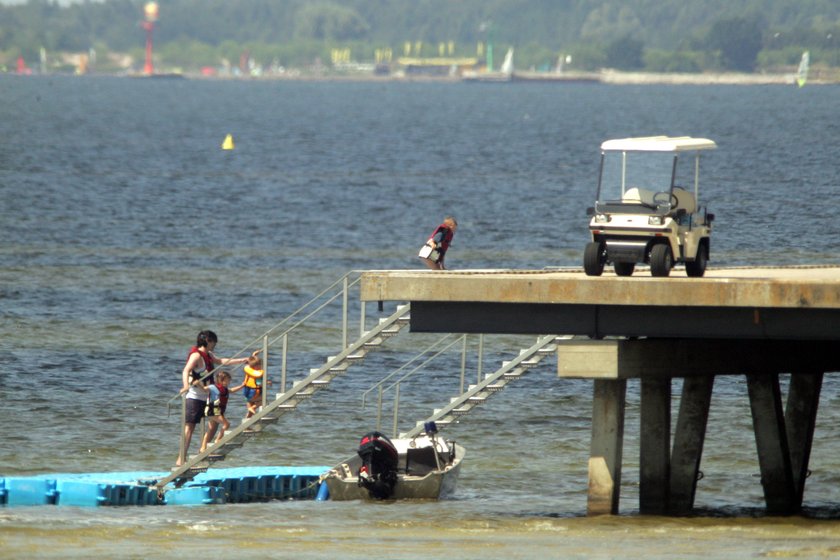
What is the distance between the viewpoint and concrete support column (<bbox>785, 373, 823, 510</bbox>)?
2730 centimetres

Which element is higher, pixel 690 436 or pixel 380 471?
pixel 690 436

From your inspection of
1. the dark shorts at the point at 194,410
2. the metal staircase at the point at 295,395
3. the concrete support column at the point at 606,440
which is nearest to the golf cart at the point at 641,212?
the concrete support column at the point at 606,440

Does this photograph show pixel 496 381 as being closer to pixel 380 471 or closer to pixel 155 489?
pixel 380 471

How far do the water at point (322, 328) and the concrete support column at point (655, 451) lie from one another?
576 millimetres

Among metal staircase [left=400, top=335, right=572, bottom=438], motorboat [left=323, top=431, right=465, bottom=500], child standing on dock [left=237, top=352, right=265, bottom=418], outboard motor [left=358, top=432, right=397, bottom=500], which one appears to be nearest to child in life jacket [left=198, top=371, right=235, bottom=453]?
child standing on dock [left=237, top=352, right=265, bottom=418]

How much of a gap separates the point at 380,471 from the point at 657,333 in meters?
5.47

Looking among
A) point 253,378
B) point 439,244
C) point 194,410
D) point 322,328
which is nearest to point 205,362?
point 194,410

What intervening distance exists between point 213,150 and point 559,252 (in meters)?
78.1

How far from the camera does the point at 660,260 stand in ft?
77.2

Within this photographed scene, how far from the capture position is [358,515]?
979 inches

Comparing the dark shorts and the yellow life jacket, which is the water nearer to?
the dark shorts

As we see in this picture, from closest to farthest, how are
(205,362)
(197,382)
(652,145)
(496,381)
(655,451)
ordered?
(652,145)
(655,451)
(197,382)
(205,362)
(496,381)

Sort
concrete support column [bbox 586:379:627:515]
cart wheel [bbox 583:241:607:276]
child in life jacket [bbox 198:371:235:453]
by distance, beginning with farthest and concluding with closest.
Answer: child in life jacket [bbox 198:371:235:453]
cart wheel [bbox 583:241:607:276]
concrete support column [bbox 586:379:627:515]

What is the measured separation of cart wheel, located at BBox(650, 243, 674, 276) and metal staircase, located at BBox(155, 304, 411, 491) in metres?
3.83
